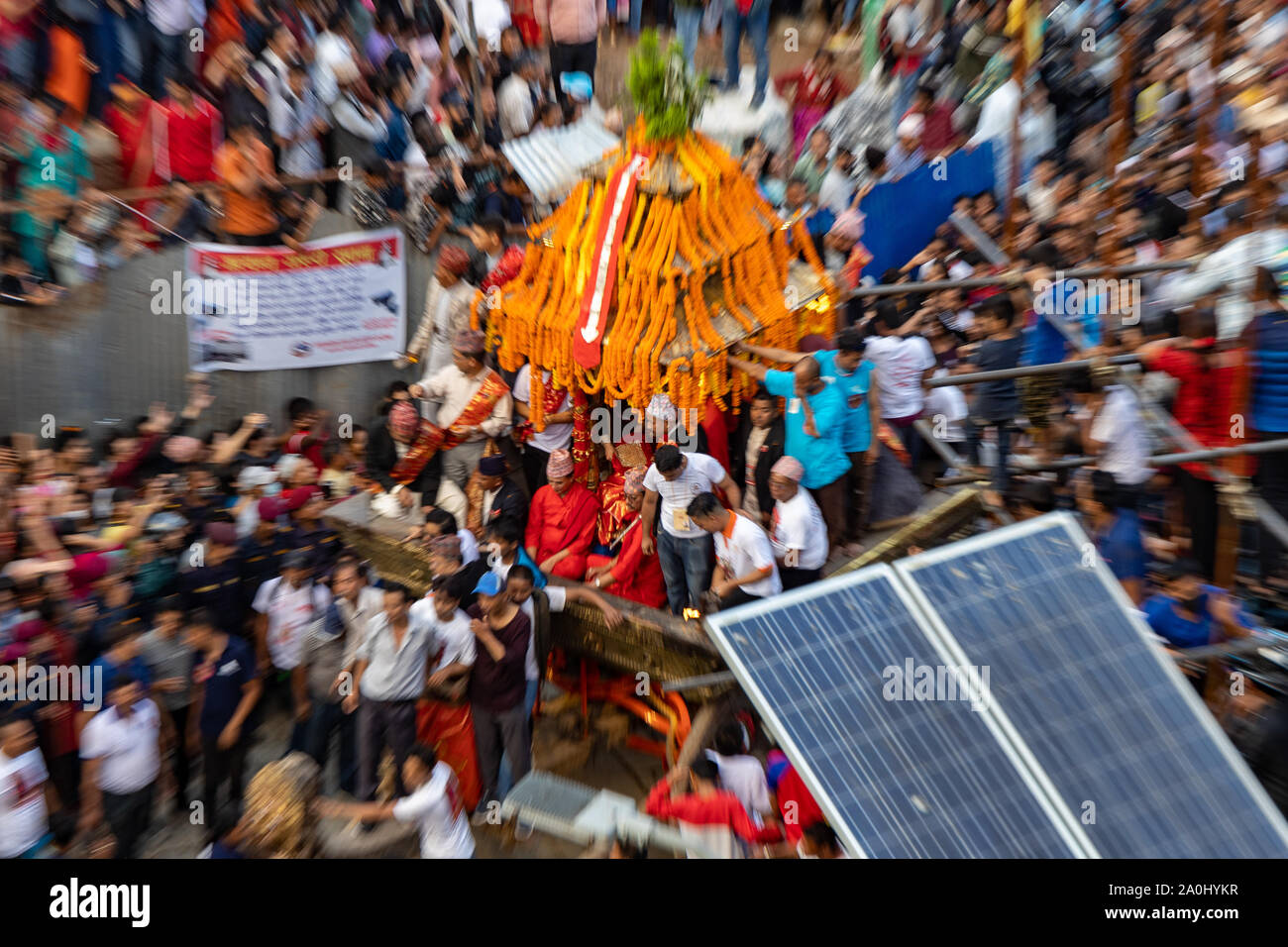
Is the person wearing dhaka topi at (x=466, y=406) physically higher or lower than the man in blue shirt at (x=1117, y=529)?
higher

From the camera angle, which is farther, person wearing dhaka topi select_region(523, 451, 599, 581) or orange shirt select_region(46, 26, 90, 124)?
orange shirt select_region(46, 26, 90, 124)

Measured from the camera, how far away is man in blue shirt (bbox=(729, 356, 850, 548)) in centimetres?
625

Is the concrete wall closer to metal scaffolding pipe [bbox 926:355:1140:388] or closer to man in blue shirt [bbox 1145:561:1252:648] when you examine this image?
metal scaffolding pipe [bbox 926:355:1140:388]

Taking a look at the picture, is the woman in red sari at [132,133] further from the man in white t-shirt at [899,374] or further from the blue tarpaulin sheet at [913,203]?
the man in white t-shirt at [899,374]

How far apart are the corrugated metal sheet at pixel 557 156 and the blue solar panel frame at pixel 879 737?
446cm

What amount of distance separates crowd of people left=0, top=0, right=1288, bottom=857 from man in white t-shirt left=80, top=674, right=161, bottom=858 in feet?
0.08

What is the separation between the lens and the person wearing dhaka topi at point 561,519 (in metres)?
7.34

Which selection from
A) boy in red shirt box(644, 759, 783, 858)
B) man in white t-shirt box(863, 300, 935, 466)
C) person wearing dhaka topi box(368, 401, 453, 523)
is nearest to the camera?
boy in red shirt box(644, 759, 783, 858)

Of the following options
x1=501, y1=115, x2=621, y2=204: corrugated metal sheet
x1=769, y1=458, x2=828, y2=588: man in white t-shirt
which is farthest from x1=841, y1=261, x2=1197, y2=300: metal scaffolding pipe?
x1=501, y1=115, x2=621, y2=204: corrugated metal sheet

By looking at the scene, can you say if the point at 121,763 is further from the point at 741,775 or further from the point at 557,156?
the point at 557,156

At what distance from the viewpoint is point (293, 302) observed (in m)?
9.41

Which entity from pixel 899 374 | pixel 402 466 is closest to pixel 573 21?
pixel 402 466

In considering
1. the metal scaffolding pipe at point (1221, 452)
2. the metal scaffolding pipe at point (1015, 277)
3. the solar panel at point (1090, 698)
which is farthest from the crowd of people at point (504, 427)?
the solar panel at point (1090, 698)

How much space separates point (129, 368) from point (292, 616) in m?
3.27
